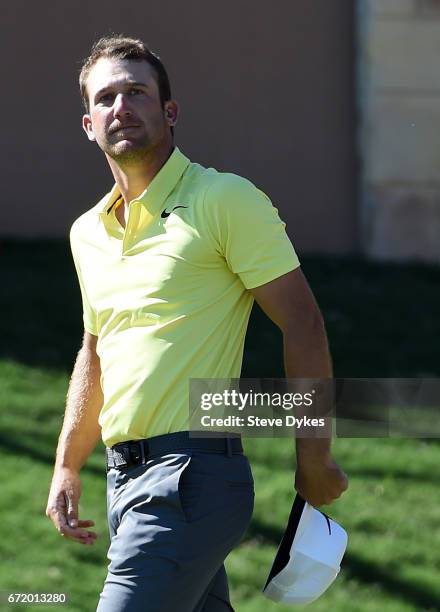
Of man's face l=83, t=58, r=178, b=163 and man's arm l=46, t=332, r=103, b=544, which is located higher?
man's face l=83, t=58, r=178, b=163

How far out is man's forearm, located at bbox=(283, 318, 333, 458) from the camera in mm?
3438

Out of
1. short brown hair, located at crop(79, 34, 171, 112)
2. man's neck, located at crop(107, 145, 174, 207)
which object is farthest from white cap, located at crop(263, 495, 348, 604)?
short brown hair, located at crop(79, 34, 171, 112)

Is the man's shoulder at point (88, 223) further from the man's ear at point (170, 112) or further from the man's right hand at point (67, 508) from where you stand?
the man's right hand at point (67, 508)

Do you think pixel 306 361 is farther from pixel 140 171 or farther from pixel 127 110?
pixel 127 110

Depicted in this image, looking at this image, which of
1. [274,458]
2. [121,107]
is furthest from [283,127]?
[121,107]

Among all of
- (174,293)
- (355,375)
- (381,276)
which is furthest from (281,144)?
(174,293)

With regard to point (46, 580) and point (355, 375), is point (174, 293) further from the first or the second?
point (355, 375)

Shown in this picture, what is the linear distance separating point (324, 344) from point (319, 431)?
23 cm

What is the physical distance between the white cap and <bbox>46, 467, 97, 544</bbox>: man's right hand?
571 mm

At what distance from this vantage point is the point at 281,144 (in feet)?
31.9

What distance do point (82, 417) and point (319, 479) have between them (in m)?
0.86

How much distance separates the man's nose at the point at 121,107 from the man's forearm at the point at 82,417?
788 millimetres

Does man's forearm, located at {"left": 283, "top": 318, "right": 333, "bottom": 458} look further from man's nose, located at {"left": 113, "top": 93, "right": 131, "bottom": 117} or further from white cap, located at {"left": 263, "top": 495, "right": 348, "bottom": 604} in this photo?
man's nose, located at {"left": 113, "top": 93, "right": 131, "bottom": 117}

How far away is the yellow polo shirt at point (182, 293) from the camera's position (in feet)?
11.4
